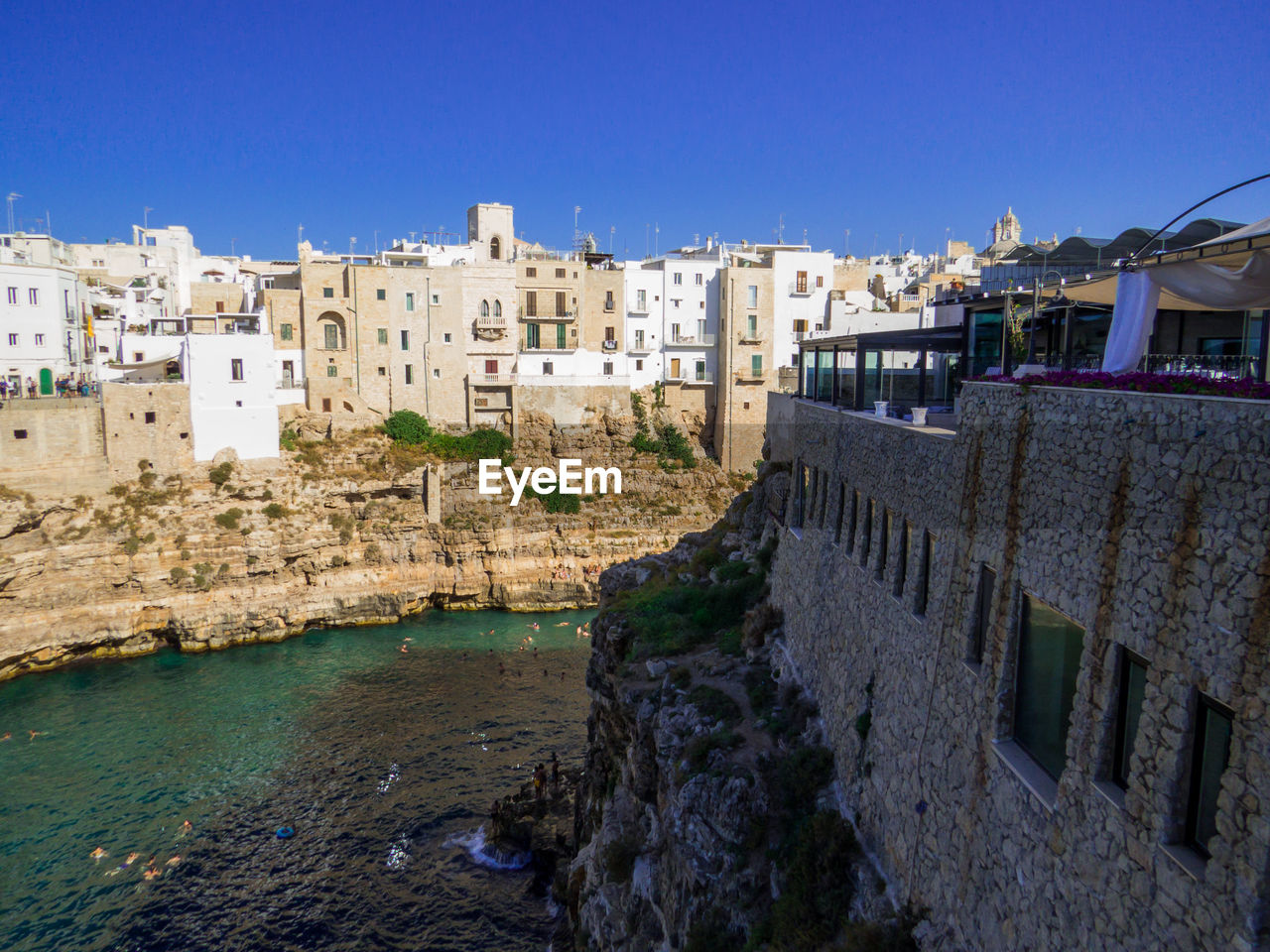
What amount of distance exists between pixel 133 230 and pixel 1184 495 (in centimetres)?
6533

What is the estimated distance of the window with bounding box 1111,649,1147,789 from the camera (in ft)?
19.5

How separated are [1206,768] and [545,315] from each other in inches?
1610

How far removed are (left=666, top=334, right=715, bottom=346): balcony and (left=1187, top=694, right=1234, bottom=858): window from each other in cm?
4191

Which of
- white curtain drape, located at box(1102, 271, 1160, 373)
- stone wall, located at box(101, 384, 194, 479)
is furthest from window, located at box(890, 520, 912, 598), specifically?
stone wall, located at box(101, 384, 194, 479)

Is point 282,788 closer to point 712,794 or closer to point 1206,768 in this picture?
point 712,794

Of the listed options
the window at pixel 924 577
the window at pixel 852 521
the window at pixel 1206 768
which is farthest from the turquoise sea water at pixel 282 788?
A: the window at pixel 1206 768

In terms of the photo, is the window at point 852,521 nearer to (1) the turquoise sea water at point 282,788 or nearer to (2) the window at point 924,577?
(2) the window at point 924,577

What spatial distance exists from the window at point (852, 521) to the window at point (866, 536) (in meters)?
0.49

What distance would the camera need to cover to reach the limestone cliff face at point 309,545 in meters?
31.6

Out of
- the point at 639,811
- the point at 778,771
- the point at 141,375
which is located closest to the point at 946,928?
the point at 778,771

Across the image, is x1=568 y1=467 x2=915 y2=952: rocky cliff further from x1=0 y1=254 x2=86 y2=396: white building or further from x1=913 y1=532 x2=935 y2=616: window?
x1=0 y1=254 x2=86 y2=396: white building

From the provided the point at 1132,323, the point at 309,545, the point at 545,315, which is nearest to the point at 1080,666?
the point at 1132,323

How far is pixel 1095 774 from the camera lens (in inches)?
242

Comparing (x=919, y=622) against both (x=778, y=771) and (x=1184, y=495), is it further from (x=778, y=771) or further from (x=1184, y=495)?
(x=1184, y=495)
